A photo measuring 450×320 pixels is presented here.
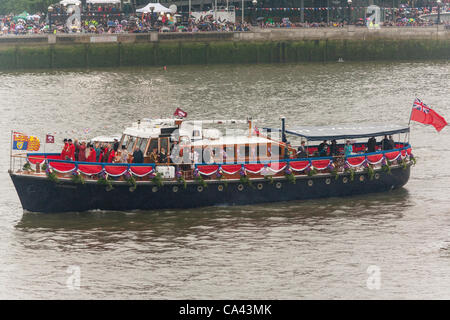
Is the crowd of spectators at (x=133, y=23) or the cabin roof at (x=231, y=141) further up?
the crowd of spectators at (x=133, y=23)

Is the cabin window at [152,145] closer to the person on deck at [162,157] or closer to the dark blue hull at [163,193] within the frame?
the person on deck at [162,157]

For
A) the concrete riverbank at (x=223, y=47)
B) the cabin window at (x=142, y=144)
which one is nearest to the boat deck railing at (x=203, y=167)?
the cabin window at (x=142, y=144)

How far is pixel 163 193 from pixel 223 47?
4073cm

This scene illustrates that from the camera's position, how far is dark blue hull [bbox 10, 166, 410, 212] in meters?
29.4

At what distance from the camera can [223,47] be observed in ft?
228

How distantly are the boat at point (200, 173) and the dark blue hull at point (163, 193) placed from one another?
1.3 inches

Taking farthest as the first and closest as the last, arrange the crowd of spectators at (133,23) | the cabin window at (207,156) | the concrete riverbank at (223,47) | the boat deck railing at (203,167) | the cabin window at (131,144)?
the crowd of spectators at (133,23) < the concrete riverbank at (223,47) < the cabin window at (131,144) < the cabin window at (207,156) < the boat deck railing at (203,167)

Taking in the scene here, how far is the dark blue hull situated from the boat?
0.11ft

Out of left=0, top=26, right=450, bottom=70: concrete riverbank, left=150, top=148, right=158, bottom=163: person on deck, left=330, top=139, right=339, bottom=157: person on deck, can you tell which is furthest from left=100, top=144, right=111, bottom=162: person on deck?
left=0, top=26, right=450, bottom=70: concrete riverbank

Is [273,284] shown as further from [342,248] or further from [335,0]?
[335,0]

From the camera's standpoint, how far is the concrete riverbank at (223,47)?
67312 millimetres

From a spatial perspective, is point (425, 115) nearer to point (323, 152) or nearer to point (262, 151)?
point (323, 152)

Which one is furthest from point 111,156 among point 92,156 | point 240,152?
Result: point 240,152
